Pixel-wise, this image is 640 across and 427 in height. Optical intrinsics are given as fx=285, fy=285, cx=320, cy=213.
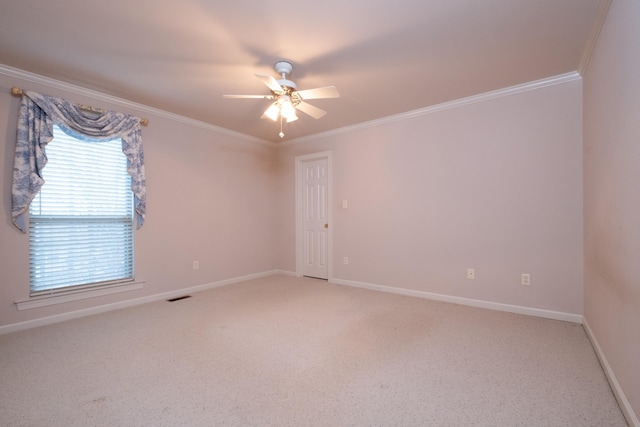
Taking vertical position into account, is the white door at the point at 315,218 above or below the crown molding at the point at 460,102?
below

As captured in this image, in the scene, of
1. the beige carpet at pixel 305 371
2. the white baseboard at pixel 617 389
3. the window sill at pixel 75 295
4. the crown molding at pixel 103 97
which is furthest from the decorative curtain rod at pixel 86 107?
the white baseboard at pixel 617 389

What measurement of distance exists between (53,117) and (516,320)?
16.4 feet

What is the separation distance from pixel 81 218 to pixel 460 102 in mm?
4460

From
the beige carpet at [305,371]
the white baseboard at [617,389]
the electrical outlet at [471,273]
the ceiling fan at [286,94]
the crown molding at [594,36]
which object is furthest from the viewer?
the electrical outlet at [471,273]

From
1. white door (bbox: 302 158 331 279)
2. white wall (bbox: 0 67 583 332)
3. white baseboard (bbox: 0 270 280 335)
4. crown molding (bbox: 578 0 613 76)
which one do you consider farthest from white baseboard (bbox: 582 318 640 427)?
white baseboard (bbox: 0 270 280 335)

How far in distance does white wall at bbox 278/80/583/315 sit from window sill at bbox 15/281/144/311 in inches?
109

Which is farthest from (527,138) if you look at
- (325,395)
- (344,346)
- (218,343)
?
(218,343)

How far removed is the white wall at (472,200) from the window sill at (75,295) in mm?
2780

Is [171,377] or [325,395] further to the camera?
[171,377]

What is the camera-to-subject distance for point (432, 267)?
3604mm

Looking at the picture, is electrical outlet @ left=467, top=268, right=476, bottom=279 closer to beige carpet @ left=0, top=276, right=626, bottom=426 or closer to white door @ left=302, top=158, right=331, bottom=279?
beige carpet @ left=0, top=276, right=626, bottom=426

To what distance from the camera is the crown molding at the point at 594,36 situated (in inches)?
73.7

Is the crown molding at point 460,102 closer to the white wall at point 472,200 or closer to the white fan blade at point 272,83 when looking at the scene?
the white wall at point 472,200

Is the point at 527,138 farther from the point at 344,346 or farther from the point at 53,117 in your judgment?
the point at 53,117
